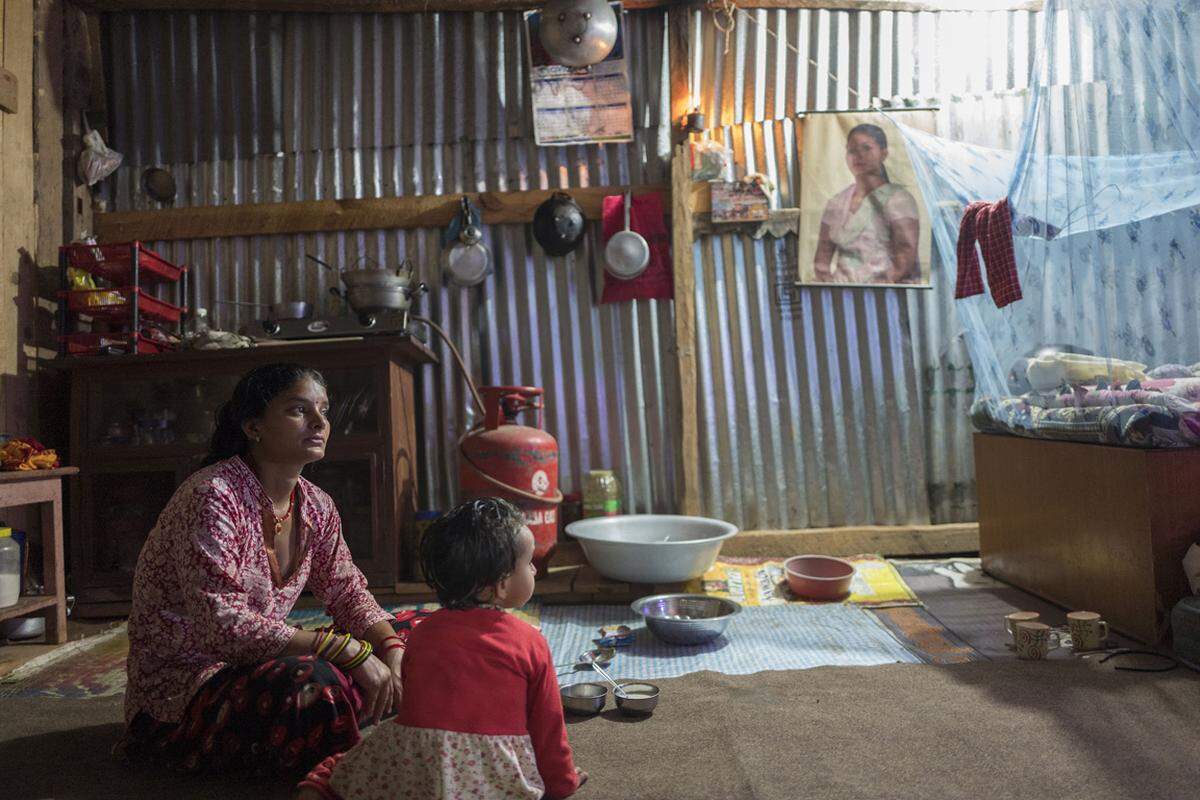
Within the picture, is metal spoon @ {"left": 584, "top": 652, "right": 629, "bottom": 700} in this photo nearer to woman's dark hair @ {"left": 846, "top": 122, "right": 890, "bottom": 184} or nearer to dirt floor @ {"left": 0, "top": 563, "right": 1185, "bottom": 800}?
dirt floor @ {"left": 0, "top": 563, "right": 1185, "bottom": 800}

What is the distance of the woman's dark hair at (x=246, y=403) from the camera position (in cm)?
216

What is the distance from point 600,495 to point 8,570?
2.94 m

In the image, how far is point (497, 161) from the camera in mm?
5098

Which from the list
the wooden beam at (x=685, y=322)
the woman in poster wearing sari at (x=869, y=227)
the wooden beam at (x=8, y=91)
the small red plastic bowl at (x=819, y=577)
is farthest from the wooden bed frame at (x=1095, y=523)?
the wooden beam at (x=8, y=91)

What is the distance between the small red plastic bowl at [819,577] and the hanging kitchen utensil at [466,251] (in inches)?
103

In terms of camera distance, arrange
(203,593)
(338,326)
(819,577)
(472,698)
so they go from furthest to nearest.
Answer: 1. (338,326)
2. (819,577)
3. (203,593)
4. (472,698)

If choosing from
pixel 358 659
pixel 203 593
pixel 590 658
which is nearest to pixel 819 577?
pixel 590 658

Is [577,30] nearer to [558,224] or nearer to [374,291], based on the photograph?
[558,224]

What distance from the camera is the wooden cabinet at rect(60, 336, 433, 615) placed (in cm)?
414

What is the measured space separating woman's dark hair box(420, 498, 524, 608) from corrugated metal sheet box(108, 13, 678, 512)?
10.5ft

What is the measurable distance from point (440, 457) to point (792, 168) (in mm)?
3016

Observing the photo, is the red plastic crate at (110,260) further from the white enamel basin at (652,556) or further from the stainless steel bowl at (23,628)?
the white enamel basin at (652,556)

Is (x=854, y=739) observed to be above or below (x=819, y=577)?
below

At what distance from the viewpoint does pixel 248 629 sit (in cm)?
194
